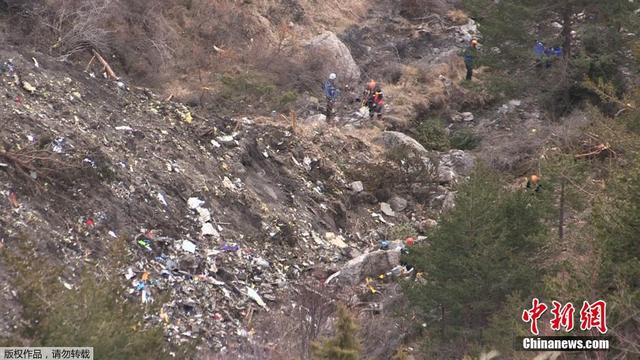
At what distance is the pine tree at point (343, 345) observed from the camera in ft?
17.2

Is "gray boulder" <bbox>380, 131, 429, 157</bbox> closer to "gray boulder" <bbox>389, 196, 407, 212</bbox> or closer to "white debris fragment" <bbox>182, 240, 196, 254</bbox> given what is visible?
"gray boulder" <bbox>389, 196, 407, 212</bbox>

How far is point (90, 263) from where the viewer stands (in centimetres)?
891

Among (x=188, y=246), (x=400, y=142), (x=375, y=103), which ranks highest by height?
(x=375, y=103)

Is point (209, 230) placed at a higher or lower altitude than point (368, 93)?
lower

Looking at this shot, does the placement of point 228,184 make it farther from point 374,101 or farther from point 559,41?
point 559,41

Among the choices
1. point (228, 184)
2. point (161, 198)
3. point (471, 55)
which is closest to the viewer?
point (161, 198)

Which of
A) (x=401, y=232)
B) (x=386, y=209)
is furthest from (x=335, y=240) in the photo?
(x=386, y=209)

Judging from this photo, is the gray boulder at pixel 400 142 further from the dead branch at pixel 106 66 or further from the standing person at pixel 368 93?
the dead branch at pixel 106 66

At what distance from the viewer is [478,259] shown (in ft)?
25.7

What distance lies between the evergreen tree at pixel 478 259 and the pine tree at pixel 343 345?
9.15ft

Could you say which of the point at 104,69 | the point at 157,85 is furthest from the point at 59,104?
the point at 157,85

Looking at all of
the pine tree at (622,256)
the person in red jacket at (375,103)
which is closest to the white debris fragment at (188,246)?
the pine tree at (622,256)

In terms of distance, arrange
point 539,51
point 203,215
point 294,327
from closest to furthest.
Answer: point 294,327 → point 203,215 → point 539,51

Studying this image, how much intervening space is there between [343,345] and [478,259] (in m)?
2.92
